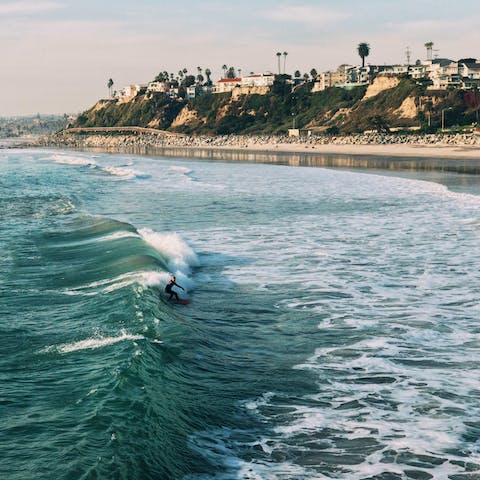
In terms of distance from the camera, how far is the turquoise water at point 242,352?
11.1 meters

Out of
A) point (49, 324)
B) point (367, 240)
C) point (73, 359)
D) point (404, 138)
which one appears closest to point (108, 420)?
point (73, 359)

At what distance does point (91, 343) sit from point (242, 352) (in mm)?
3434

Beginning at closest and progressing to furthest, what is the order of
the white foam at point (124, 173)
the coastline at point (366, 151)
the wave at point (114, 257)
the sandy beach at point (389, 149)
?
the wave at point (114, 257), the white foam at point (124, 173), the coastline at point (366, 151), the sandy beach at point (389, 149)

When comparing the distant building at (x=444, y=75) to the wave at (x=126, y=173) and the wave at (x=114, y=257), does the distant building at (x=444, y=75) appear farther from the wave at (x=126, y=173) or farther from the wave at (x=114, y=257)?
the wave at (x=114, y=257)

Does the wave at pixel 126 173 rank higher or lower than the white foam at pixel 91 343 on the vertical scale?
higher

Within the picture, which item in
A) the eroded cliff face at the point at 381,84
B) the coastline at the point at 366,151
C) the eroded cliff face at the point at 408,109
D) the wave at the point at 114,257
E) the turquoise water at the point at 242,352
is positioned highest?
the eroded cliff face at the point at 381,84

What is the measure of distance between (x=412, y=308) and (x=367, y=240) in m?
10.8

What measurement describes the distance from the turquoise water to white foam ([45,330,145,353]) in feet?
0.17

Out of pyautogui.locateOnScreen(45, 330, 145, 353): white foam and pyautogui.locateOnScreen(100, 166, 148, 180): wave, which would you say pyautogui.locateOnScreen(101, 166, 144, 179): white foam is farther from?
pyautogui.locateOnScreen(45, 330, 145, 353): white foam

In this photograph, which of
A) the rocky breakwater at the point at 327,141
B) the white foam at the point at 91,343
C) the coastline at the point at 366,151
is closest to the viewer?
the white foam at the point at 91,343

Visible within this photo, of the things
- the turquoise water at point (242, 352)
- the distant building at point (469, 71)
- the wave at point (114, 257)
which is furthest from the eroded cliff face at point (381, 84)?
the wave at point (114, 257)

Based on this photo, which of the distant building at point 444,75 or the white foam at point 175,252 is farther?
the distant building at point 444,75

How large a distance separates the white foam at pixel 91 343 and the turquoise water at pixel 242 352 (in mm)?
51

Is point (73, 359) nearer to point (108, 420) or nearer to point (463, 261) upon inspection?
point (108, 420)
